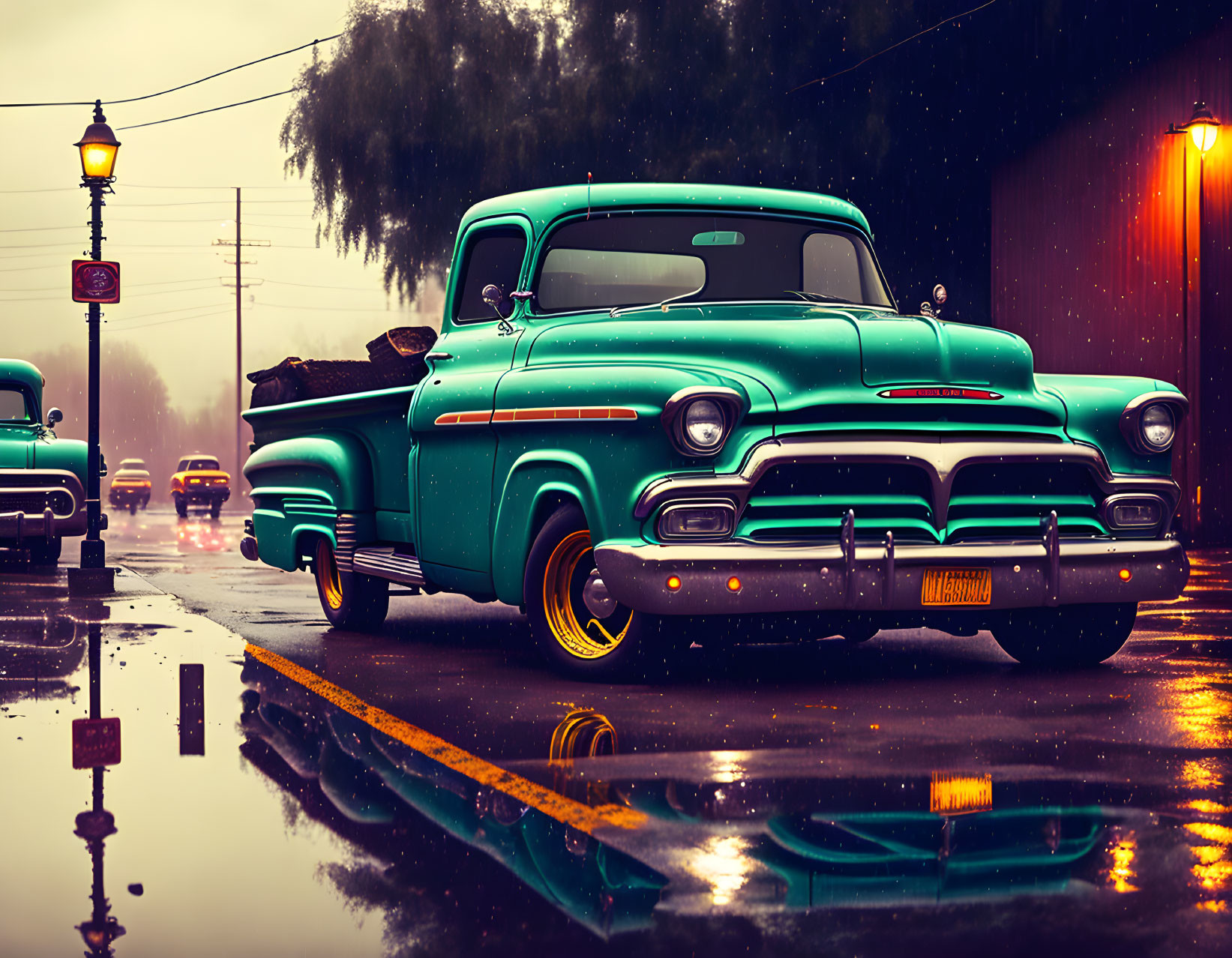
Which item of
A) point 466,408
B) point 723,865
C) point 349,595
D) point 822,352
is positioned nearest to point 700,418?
point 822,352

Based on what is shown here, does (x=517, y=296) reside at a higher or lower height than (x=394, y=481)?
higher

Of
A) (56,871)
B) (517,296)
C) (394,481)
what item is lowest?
(56,871)

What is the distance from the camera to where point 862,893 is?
420cm

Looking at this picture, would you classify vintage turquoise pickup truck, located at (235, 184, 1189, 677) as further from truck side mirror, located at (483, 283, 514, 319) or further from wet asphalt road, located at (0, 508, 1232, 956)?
wet asphalt road, located at (0, 508, 1232, 956)

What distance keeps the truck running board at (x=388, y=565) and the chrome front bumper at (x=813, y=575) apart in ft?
6.96

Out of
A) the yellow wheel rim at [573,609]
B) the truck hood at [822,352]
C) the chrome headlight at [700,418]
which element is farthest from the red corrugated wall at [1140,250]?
the chrome headlight at [700,418]

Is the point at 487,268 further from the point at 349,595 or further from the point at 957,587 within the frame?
the point at 957,587

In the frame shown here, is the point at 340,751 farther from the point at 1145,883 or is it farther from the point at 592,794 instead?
the point at 1145,883

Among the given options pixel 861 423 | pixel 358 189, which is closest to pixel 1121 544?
pixel 861 423

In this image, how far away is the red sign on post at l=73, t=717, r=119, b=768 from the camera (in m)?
6.16

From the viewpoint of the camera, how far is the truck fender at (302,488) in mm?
9891

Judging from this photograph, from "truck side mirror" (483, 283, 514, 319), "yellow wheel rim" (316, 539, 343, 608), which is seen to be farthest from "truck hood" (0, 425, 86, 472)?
→ "truck side mirror" (483, 283, 514, 319)

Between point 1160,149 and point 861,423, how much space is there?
1508cm

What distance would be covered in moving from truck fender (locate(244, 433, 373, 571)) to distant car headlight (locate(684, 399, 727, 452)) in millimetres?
Result: 3329
